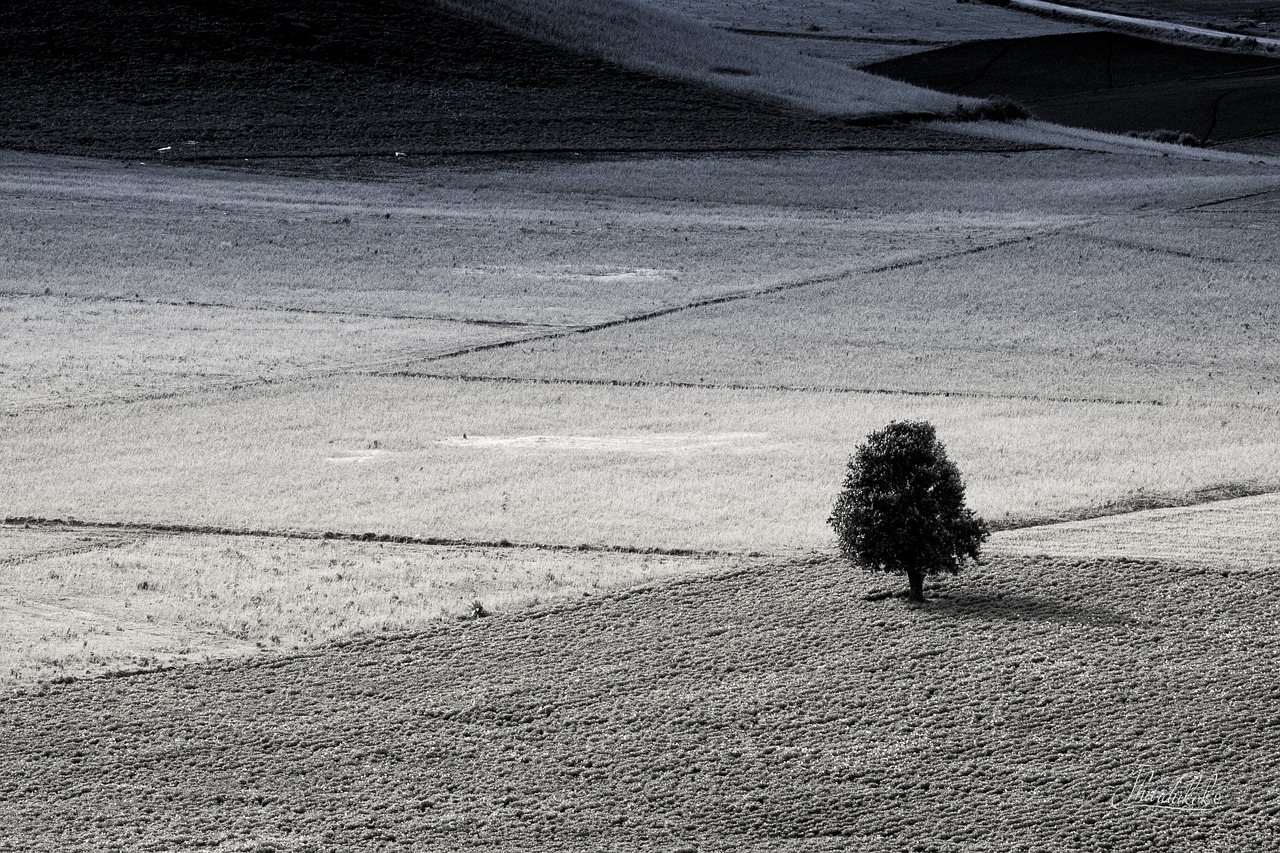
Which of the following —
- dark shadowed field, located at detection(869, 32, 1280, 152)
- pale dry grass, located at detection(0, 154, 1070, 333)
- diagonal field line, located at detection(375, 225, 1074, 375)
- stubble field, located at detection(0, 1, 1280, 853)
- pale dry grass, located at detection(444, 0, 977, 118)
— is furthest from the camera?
dark shadowed field, located at detection(869, 32, 1280, 152)

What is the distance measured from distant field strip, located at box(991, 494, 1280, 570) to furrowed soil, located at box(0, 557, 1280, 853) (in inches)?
Result: 38.5

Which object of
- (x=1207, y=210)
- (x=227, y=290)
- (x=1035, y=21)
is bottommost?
(x=227, y=290)

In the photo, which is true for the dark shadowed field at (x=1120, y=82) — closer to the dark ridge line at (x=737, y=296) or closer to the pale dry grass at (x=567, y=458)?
the dark ridge line at (x=737, y=296)

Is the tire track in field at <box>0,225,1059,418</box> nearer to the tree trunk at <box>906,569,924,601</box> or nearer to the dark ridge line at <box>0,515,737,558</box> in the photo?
the dark ridge line at <box>0,515,737,558</box>

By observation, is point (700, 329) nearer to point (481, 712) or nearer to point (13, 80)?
point (481, 712)

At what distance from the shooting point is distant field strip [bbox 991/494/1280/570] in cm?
1562

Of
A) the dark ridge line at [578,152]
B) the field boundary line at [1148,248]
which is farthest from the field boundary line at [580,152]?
the field boundary line at [1148,248]

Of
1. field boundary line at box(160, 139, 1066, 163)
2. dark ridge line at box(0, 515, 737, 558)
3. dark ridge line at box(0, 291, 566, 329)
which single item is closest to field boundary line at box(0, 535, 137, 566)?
dark ridge line at box(0, 515, 737, 558)

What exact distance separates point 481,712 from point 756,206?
131ft

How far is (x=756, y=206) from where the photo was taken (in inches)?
2007

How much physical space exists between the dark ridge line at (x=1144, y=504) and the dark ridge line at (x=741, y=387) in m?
7.01

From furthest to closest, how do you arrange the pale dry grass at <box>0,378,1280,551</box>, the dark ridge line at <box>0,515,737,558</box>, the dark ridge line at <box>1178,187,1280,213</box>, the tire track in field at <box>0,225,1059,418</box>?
the dark ridge line at <box>1178,187,1280,213</box> → the tire track in field at <box>0,225,1059,418</box> → the pale dry grass at <box>0,378,1280,551</box> → the dark ridge line at <box>0,515,737,558</box>

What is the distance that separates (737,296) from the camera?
121ft

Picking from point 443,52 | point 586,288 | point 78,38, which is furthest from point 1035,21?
point 586,288
